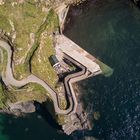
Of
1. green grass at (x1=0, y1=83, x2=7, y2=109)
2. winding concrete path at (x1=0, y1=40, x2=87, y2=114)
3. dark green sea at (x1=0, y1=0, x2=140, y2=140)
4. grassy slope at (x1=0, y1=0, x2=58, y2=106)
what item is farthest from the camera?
green grass at (x1=0, y1=83, x2=7, y2=109)

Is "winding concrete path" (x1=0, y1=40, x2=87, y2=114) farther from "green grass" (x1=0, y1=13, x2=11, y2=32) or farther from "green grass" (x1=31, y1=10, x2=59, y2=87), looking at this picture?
"green grass" (x1=0, y1=13, x2=11, y2=32)

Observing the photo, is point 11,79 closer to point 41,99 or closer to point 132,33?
point 41,99

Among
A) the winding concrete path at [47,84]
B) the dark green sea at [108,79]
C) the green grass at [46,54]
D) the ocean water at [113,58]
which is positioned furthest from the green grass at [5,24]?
the dark green sea at [108,79]

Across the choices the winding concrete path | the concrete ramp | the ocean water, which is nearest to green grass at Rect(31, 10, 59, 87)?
the winding concrete path

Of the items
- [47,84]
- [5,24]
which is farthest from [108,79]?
[5,24]

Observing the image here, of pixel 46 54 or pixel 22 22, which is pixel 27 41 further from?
pixel 46 54

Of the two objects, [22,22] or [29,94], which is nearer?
[29,94]

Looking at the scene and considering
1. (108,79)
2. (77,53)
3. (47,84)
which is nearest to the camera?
(47,84)
